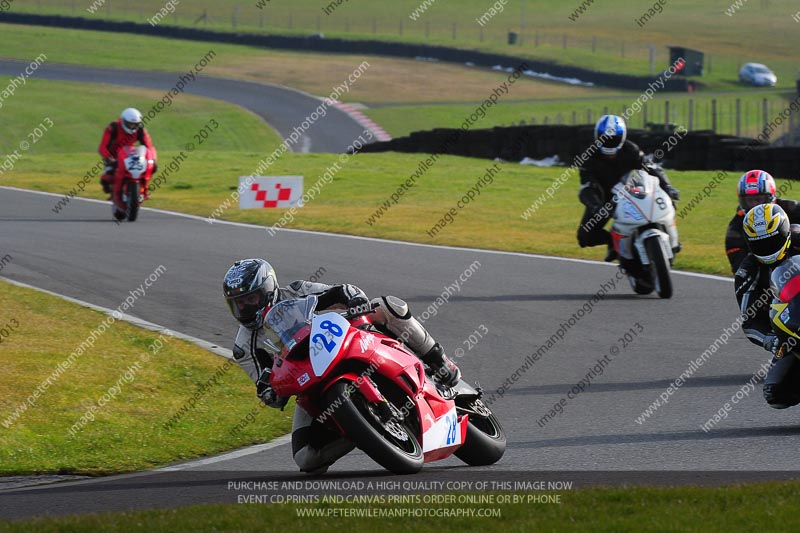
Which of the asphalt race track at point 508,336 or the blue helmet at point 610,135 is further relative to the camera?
the blue helmet at point 610,135

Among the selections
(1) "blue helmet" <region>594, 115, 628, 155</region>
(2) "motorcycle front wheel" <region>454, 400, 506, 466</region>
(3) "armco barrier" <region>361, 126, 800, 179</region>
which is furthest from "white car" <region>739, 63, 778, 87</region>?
(2) "motorcycle front wheel" <region>454, 400, 506, 466</region>

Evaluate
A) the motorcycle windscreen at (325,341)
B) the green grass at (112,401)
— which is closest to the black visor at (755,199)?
the green grass at (112,401)

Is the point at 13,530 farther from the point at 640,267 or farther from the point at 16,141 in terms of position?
the point at 16,141

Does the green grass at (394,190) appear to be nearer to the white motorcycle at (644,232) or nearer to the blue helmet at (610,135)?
the white motorcycle at (644,232)

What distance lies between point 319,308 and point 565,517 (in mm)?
1912

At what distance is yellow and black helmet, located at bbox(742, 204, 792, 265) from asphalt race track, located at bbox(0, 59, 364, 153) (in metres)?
36.1

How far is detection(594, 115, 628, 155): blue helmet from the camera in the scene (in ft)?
44.0

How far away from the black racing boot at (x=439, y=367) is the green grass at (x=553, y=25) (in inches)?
2174

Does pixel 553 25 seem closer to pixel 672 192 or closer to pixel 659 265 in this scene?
pixel 672 192

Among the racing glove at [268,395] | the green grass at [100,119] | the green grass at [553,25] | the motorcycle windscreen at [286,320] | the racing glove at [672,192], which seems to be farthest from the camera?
the green grass at [553,25]

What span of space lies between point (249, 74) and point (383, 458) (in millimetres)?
55386

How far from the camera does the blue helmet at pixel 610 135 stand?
44.0 feet

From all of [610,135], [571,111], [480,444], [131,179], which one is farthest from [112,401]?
[571,111]

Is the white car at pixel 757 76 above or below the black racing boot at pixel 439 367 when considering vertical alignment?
below
